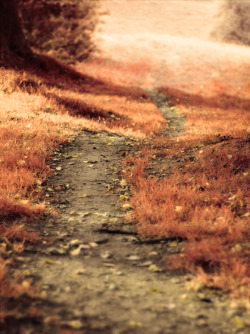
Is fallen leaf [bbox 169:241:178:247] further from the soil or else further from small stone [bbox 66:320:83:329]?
small stone [bbox 66:320:83:329]

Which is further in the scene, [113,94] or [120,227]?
[113,94]

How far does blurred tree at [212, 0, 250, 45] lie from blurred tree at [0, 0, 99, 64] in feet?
63.6

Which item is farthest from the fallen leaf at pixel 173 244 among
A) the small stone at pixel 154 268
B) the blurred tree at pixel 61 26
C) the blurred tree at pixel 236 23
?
the blurred tree at pixel 236 23

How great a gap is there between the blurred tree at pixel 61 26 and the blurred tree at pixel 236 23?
63.6 ft

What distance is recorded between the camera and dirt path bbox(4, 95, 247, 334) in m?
3.35

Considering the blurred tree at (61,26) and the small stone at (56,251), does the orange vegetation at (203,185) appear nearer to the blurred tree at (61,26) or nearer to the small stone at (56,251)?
the small stone at (56,251)

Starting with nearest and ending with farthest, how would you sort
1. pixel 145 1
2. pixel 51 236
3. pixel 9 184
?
pixel 51 236
pixel 9 184
pixel 145 1

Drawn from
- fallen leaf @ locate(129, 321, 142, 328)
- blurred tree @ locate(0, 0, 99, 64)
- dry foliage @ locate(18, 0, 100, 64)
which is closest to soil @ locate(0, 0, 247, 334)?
fallen leaf @ locate(129, 321, 142, 328)

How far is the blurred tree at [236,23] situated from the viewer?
133ft

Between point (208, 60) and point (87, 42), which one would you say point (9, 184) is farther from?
point (208, 60)

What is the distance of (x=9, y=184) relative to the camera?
6.44m

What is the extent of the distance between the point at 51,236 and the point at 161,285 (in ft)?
6.24

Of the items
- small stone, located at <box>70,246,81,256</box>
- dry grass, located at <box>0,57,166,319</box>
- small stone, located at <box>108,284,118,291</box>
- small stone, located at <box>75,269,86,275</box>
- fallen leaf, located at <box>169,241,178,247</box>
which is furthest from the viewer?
dry grass, located at <box>0,57,166,319</box>

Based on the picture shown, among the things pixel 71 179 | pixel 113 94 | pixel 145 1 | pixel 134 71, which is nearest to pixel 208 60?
pixel 134 71
